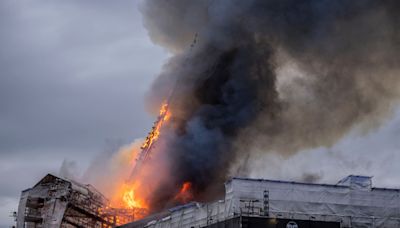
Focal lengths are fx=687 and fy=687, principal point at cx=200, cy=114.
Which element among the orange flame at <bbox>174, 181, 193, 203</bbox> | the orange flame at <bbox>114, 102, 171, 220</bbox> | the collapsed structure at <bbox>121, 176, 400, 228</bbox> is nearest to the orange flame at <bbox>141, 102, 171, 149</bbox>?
the orange flame at <bbox>114, 102, 171, 220</bbox>

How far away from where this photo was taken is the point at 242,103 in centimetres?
10856

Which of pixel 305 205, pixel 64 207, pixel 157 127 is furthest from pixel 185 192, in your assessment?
pixel 305 205

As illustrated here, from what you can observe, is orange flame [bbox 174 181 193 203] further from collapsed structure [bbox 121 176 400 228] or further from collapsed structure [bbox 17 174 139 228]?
collapsed structure [bbox 121 176 400 228]

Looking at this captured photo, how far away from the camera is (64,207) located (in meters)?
106

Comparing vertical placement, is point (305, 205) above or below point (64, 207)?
below

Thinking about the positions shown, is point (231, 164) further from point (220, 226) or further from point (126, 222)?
point (220, 226)

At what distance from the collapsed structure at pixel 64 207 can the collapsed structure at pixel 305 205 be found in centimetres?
3337

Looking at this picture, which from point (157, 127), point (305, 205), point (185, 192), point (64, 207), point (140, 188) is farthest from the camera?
point (157, 127)

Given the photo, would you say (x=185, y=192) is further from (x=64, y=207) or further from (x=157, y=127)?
(x=64, y=207)

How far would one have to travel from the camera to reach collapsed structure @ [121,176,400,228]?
7350cm

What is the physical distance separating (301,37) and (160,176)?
31185mm

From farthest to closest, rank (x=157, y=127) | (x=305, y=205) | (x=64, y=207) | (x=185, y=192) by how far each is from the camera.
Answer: (x=157, y=127) → (x=185, y=192) → (x=64, y=207) → (x=305, y=205)

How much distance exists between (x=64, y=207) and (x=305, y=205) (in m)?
44.6

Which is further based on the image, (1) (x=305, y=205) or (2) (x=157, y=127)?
(2) (x=157, y=127)
